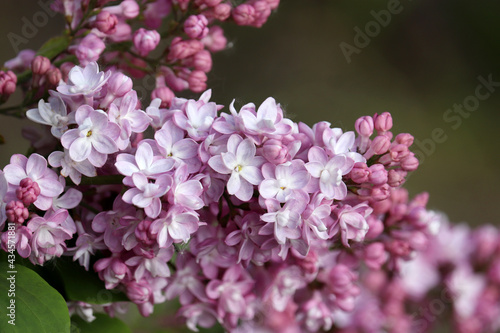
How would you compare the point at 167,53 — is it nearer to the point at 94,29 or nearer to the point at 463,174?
the point at 94,29

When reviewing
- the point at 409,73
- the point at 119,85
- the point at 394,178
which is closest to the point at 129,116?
the point at 119,85

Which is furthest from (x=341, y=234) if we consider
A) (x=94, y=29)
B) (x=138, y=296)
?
(x=94, y=29)

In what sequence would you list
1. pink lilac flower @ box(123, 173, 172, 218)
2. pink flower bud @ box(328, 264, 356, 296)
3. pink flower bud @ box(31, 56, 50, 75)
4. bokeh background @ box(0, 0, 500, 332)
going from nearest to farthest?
pink lilac flower @ box(123, 173, 172, 218) < pink flower bud @ box(31, 56, 50, 75) < pink flower bud @ box(328, 264, 356, 296) < bokeh background @ box(0, 0, 500, 332)

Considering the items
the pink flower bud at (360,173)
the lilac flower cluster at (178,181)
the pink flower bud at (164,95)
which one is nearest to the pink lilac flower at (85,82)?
the lilac flower cluster at (178,181)

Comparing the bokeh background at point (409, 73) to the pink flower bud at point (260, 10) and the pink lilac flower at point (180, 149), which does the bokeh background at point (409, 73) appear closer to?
the pink flower bud at point (260, 10)

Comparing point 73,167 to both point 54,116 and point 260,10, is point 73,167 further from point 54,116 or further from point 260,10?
point 260,10

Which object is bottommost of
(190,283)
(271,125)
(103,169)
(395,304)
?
(395,304)

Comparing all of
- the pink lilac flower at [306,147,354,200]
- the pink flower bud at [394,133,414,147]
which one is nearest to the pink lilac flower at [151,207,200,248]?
the pink lilac flower at [306,147,354,200]

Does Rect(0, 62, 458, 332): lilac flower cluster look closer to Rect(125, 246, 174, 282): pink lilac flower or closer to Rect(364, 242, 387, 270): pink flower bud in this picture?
Rect(125, 246, 174, 282): pink lilac flower
